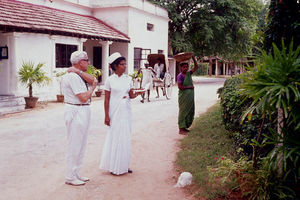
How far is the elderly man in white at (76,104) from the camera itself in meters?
4.57

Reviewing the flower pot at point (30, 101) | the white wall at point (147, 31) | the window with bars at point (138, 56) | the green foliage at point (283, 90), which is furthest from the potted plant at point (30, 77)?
the green foliage at point (283, 90)

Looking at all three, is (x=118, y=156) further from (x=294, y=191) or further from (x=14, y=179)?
(x=294, y=191)

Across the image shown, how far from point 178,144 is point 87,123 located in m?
3.08

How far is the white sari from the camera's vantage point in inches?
204

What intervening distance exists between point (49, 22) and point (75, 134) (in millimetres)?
11547

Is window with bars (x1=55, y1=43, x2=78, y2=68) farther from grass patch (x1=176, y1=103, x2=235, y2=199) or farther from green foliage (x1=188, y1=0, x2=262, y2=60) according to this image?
green foliage (x1=188, y1=0, x2=262, y2=60)

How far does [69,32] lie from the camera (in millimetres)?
15195

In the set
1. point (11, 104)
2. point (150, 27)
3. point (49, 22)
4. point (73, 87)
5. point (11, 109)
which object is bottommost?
point (11, 109)

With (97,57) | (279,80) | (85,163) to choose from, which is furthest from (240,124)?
(97,57)

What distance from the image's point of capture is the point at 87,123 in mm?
4758

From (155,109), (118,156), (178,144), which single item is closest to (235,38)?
(155,109)

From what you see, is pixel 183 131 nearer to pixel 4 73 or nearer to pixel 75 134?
pixel 75 134

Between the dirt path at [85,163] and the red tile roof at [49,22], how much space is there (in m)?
→ 4.25

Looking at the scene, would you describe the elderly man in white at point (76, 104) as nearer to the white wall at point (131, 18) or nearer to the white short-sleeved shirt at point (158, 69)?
the white short-sleeved shirt at point (158, 69)
